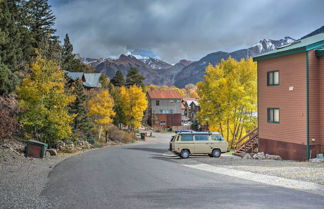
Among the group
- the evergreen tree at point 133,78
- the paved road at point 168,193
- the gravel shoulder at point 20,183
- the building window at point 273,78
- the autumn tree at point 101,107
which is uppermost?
the evergreen tree at point 133,78

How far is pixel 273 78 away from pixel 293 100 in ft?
10.6

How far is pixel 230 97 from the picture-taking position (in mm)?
37719

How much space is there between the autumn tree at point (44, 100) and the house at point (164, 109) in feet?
197

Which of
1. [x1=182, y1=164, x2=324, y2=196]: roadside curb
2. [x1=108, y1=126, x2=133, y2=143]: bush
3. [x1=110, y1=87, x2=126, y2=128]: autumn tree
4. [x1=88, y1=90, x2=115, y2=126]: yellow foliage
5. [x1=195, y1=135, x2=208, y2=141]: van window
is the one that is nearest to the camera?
[x1=182, y1=164, x2=324, y2=196]: roadside curb

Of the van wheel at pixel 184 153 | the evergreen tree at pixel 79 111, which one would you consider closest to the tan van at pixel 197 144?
the van wheel at pixel 184 153

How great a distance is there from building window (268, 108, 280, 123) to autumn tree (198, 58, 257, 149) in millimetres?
10004

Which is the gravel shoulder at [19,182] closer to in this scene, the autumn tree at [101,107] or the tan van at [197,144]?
the tan van at [197,144]

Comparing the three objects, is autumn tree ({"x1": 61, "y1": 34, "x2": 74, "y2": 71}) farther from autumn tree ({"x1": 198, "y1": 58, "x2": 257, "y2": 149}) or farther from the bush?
autumn tree ({"x1": 198, "y1": 58, "x2": 257, "y2": 149})

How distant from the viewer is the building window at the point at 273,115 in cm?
2610

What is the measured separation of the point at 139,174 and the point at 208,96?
79.1ft

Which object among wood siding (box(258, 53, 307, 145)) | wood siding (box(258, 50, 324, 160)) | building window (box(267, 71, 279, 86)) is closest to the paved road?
wood siding (box(258, 50, 324, 160))

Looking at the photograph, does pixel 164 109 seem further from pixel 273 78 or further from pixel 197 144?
pixel 273 78

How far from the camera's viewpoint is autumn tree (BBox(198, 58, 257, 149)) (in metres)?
37.7

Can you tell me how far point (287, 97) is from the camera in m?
24.6
